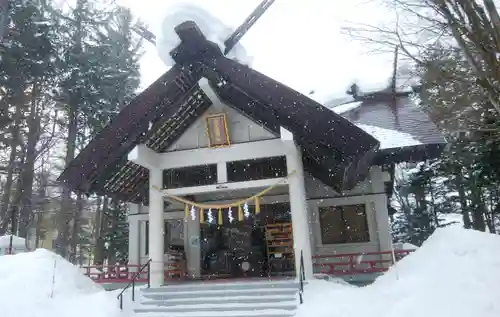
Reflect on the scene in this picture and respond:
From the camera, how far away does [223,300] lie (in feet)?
26.3

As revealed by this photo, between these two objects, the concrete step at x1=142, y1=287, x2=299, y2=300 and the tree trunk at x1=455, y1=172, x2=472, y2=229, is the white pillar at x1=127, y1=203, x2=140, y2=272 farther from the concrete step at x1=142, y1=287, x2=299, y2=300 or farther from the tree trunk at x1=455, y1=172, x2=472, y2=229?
the tree trunk at x1=455, y1=172, x2=472, y2=229

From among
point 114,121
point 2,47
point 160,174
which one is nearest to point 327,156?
point 160,174

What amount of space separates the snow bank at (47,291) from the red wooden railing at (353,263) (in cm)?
580

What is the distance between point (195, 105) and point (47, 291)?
5693mm

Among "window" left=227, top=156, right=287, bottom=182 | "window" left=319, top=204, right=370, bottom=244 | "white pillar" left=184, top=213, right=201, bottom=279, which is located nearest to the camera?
"window" left=227, top=156, right=287, bottom=182

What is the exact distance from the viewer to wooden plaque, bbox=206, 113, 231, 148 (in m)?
9.88

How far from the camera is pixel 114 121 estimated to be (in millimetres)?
9180

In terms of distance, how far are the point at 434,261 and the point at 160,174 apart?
6.83 metres

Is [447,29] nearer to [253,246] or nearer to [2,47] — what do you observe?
[253,246]

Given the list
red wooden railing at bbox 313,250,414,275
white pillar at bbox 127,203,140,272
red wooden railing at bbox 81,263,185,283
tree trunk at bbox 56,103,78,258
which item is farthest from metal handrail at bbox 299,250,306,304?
tree trunk at bbox 56,103,78,258

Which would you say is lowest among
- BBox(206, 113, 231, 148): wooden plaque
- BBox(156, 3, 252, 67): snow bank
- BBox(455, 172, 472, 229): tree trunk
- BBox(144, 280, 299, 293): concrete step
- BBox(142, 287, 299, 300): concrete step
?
BBox(142, 287, 299, 300): concrete step

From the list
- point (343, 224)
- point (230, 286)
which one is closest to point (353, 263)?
point (343, 224)

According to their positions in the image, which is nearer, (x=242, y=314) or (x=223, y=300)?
(x=242, y=314)

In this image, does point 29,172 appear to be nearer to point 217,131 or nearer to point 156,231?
point 156,231
